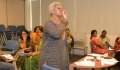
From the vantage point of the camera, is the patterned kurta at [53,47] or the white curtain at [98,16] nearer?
the patterned kurta at [53,47]

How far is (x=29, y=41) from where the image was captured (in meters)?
4.57

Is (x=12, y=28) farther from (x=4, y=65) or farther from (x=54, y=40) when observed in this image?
(x=54, y=40)

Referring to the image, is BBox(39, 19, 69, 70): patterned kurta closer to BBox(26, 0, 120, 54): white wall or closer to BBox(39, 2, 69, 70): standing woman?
BBox(39, 2, 69, 70): standing woman

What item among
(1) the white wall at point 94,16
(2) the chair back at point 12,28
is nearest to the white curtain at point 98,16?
(1) the white wall at point 94,16

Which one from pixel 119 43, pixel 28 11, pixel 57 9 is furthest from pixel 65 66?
pixel 28 11

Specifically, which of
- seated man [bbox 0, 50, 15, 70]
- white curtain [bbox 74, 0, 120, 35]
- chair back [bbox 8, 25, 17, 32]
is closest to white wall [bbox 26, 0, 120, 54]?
white curtain [bbox 74, 0, 120, 35]

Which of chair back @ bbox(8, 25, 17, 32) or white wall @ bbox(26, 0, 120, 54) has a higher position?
white wall @ bbox(26, 0, 120, 54)

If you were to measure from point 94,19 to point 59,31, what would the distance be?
5.51m

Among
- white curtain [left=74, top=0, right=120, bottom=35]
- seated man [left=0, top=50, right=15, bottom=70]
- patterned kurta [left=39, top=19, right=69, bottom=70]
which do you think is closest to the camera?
patterned kurta [left=39, top=19, right=69, bottom=70]

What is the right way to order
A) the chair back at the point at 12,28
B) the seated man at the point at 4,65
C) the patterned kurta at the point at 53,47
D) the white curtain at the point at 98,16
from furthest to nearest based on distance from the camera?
the chair back at the point at 12,28 < the white curtain at the point at 98,16 < the seated man at the point at 4,65 < the patterned kurta at the point at 53,47

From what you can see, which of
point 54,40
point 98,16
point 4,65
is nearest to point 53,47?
point 54,40

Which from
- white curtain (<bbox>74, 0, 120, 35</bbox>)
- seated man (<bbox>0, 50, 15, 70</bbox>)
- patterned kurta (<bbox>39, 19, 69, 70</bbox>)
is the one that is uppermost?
white curtain (<bbox>74, 0, 120, 35</bbox>)

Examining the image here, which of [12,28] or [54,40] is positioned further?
[12,28]

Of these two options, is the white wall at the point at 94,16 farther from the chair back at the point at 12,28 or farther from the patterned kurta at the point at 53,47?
the patterned kurta at the point at 53,47
